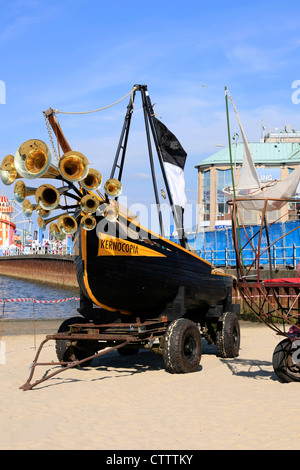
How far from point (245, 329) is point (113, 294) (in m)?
10.1

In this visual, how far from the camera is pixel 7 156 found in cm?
988

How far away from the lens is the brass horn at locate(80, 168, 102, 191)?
32.0 ft

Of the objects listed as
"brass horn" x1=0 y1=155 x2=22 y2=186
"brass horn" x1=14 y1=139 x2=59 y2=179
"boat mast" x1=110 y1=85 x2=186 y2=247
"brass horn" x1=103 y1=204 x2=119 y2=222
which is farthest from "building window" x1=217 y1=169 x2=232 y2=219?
"brass horn" x1=14 y1=139 x2=59 y2=179

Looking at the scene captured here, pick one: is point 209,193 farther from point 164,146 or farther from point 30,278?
point 164,146

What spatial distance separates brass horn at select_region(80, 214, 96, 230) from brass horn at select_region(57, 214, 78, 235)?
0.85 feet

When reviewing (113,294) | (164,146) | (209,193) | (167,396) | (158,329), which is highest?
(209,193)

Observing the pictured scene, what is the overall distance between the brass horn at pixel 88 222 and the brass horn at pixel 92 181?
523 mm

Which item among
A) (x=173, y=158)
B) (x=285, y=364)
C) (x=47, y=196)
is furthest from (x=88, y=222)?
(x=173, y=158)

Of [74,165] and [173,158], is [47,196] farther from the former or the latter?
[173,158]

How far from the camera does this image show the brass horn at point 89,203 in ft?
32.3

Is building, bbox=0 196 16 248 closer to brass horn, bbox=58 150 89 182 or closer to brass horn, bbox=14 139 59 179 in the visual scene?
brass horn, bbox=58 150 89 182

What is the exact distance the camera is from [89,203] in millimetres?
9930

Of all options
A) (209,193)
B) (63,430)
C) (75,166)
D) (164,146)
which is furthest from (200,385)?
(209,193)

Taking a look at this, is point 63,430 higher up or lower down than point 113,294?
lower down
